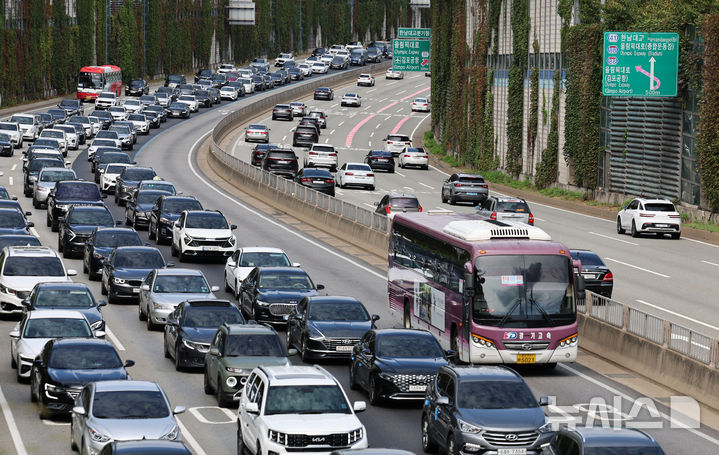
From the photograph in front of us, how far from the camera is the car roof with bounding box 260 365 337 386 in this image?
1908 cm

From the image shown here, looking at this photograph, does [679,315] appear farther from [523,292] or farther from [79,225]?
[79,225]

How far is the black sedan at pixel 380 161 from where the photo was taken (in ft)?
260

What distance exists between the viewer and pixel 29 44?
125438mm

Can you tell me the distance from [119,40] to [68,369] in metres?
129

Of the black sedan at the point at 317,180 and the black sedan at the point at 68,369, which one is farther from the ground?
the black sedan at the point at 68,369

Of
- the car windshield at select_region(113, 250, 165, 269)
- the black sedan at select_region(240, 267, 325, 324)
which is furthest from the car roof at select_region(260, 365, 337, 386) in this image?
the car windshield at select_region(113, 250, 165, 269)

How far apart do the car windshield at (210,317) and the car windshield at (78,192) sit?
72.1 feet

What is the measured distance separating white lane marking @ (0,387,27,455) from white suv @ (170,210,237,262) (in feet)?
53.9

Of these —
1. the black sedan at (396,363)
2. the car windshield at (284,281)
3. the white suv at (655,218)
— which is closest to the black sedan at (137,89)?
the white suv at (655,218)

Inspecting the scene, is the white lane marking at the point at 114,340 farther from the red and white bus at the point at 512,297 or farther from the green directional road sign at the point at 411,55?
the green directional road sign at the point at 411,55

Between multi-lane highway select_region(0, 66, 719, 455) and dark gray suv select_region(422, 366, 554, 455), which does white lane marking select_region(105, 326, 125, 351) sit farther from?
dark gray suv select_region(422, 366, 554, 455)

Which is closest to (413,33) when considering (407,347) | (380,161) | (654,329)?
(380,161)

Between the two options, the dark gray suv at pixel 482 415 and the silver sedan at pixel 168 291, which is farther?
the silver sedan at pixel 168 291
